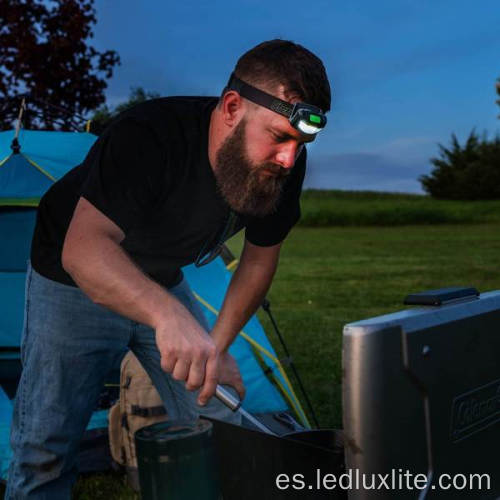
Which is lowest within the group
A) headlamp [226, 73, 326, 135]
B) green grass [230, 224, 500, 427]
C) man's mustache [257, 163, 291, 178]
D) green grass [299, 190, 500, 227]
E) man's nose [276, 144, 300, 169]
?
green grass [230, 224, 500, 427]

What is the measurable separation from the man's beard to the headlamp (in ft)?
0.30

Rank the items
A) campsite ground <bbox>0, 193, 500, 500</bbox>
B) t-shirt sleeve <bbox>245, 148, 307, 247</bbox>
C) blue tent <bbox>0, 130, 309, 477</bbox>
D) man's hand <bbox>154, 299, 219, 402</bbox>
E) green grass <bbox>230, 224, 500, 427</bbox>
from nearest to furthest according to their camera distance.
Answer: man's hand <bbox>154, 299, 219, 402</bbox>
t-shirt sleeve <bbox>245, 148, 307, 247</bbox>
blue tent <bbox>0, 130, 309, 477</bbox>
campsite ground <bbox>0, 193, 500, 500</bbox>
green grass <bbox>230, 224, 500, 427</bbox>

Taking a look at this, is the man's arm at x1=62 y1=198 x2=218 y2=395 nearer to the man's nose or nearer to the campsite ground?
the man's nose

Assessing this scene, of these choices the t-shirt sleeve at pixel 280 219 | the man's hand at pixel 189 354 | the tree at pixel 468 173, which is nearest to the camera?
the man's hand at pixel 189 354

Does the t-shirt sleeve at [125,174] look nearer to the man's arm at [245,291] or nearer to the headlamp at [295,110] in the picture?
the headlamp at [295,110]

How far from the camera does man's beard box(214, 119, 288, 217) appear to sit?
1.80 m

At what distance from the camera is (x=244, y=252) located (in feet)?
7.34

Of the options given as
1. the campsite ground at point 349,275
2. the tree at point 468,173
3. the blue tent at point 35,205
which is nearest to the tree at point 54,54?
the campsite ground at point 349,275

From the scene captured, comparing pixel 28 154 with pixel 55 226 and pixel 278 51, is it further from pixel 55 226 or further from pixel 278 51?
pixel 278 51

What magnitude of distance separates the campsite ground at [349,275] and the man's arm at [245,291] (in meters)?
1.35

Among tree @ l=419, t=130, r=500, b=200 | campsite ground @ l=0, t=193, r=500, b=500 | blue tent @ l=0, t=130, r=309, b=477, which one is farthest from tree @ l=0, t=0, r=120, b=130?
tree @ l=419, t=130, r=500, b=200

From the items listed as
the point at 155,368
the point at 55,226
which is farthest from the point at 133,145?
the point at 155,368

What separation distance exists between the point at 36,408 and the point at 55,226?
53 cm

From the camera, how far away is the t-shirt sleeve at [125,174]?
1.65 m
